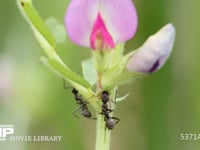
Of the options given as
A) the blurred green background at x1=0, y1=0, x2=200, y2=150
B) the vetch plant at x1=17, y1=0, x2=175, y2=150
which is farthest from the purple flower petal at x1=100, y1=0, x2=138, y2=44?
the blurred green background at x1=0, y1=0, x2=200, y2=150

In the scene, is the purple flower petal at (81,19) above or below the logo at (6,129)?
below

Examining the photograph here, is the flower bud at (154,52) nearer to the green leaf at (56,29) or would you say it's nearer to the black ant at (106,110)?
the black ant at (106,110)

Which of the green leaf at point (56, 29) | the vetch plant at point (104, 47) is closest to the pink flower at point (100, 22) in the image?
the vetch plant at point (104, 47)

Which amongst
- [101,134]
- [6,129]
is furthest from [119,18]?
[6,129]

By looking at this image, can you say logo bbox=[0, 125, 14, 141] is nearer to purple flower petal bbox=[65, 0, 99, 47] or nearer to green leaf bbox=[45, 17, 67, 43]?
green leaf bbox=[45, 17, 67, 43]

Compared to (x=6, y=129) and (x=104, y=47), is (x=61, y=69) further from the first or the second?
(x=6, y=129)

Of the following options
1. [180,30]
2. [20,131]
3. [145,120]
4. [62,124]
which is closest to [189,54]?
[180,30]
